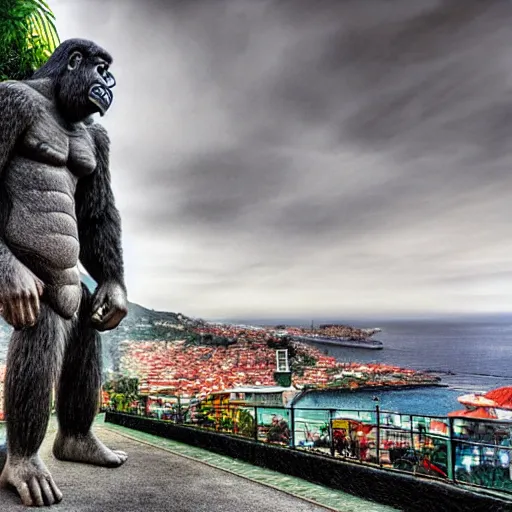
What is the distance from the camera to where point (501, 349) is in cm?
429

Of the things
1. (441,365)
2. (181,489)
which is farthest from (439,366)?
(181,489)

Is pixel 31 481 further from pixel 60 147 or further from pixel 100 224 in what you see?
pixel 60 147

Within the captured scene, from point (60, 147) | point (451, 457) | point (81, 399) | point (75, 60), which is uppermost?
point (75, 60)

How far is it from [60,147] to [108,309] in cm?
79

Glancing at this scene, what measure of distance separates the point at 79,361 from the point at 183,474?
757 millimetres

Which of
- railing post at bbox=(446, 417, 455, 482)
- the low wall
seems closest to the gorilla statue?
the low wall

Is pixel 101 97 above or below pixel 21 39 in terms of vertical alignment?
below

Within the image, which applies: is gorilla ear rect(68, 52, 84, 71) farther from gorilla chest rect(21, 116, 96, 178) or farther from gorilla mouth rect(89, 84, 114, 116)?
gorilla chest rect(21, 116, 96, 178)

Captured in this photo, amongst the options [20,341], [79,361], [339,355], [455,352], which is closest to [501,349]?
[455,352]

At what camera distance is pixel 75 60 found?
266 cm

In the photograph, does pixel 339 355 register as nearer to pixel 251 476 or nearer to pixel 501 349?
pixel 501 349

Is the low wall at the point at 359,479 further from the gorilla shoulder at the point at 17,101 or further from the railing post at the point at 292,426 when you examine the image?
the gorilla shoulder at the point at 17,101

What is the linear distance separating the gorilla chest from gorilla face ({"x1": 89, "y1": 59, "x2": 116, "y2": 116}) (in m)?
0.17

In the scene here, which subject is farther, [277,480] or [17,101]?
[277,480]
